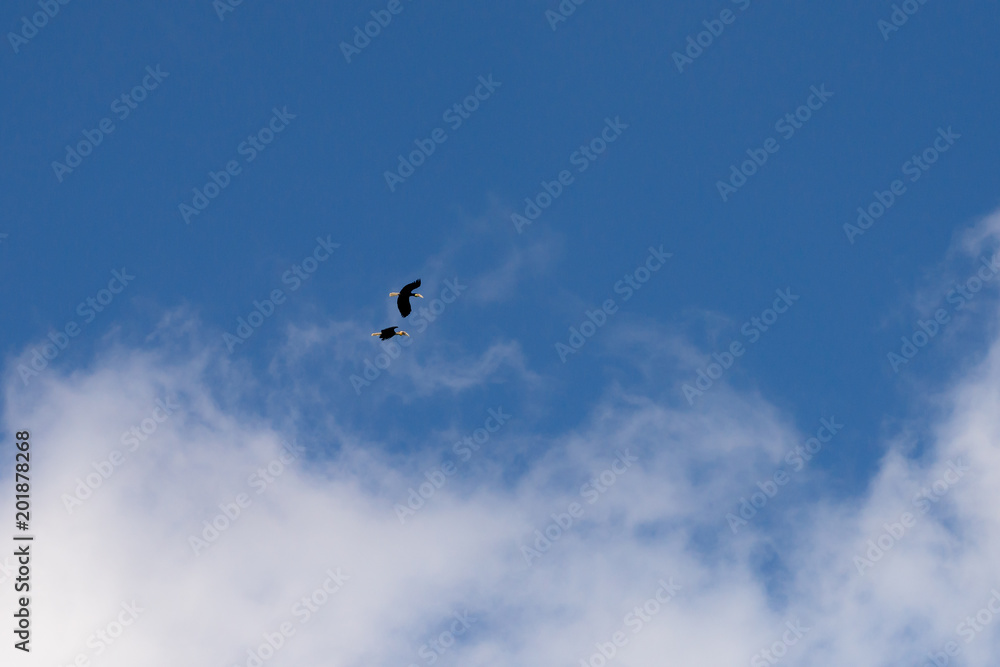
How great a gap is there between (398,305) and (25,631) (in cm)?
3161

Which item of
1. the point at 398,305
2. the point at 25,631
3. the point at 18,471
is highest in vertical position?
the point at 398,305

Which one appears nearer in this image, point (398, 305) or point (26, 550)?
point (398, 305)

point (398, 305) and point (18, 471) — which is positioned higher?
point (398, 305)

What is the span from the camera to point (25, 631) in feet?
208

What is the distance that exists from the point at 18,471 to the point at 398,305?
91.0ft

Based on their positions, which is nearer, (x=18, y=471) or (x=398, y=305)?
(x=398, y=305)

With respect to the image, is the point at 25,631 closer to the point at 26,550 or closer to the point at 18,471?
the point at 26,550

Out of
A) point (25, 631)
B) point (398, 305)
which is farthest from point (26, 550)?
point (398, 305)

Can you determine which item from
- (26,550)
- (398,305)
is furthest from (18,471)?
(398,305)

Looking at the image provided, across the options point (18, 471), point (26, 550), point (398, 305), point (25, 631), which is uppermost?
point (398, 305)

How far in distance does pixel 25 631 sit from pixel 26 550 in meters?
5.04

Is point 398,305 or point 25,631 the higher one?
point 398,305

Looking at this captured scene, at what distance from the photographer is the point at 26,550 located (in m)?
63.7

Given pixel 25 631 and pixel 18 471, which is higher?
pixel 18 471
